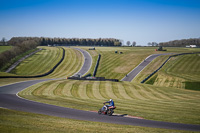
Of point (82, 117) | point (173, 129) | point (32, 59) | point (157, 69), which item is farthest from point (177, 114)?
point (32, 59)

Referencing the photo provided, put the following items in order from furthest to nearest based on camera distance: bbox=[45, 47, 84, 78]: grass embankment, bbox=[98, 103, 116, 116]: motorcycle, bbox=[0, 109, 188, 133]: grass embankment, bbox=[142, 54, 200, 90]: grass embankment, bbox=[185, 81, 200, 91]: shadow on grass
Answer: bbox=[45, 47, 84, 78]: grass embankment, bbox=[142, 54, 200, 90]: grass embankment, bbox=[185, 81, 200, 91]: shadow on grass, bbox=[98, 103, 116, 116]: motorcycle, bbox=[0, 109, 188, 133]: grass embankment

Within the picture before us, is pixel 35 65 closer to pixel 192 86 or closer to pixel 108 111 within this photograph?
pixel 192 86

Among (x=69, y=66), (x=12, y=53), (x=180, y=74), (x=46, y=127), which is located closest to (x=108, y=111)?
(x=46, y=127)

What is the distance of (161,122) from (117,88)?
2780cm

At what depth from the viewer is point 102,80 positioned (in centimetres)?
5944

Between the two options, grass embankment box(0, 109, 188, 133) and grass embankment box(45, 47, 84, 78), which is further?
grass embankment box(45, 47, 84, 78)

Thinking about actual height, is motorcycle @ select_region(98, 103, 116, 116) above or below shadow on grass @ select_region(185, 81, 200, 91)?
above

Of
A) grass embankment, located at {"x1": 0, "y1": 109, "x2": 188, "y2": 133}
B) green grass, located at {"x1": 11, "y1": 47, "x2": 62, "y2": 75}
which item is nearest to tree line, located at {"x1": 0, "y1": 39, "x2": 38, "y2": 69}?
green grass, located at {"x1": 11, "y1": 47, "x2": 62, "y2": 75}

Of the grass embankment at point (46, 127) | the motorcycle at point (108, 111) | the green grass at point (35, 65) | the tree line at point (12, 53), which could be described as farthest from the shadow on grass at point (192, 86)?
the tree line at point (12, 53)

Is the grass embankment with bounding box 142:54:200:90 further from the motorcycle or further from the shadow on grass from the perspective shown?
the motorcycle

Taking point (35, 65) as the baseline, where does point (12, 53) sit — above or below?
above

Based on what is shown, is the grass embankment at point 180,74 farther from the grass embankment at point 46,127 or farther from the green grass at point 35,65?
the green grass at point 35,65

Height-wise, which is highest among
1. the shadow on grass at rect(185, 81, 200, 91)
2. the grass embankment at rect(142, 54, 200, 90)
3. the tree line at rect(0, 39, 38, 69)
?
the tree line at rect(0, 39, 38, 69)

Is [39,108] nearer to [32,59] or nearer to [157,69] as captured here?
[157,69]
